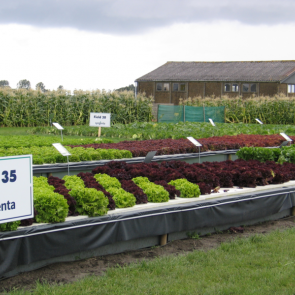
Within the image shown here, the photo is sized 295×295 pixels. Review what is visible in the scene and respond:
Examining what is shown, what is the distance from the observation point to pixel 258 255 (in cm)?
550

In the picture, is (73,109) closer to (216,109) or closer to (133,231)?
(216,109)

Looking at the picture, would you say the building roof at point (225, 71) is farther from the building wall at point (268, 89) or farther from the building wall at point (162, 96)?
the building wall at point (162, 96)

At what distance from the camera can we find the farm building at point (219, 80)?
51094mm

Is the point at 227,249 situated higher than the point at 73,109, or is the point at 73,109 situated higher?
the point at 73,109

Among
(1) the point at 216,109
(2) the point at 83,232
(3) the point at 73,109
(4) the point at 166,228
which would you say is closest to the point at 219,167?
(4) the point at 166,228

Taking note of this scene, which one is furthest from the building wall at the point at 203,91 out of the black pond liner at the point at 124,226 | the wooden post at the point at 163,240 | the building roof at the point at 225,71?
the wooden post at the point at 163,240

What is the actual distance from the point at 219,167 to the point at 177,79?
46751mm

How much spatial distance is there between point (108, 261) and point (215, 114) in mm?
27558

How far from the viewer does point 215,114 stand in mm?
32219

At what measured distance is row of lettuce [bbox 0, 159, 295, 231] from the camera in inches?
210

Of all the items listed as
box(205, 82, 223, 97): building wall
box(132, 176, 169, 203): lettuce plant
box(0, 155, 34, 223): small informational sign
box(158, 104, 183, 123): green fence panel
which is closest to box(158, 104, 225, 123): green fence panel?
box(158, 104, 183, 123): green fence panel

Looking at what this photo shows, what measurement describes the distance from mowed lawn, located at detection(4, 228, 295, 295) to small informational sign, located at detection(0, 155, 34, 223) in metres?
0.78

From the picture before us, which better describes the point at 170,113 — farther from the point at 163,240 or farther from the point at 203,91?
the point at 203,91

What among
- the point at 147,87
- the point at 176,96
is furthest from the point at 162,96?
the point at 147,87
